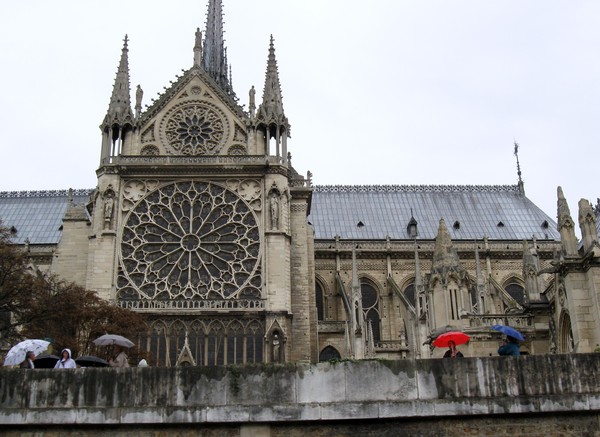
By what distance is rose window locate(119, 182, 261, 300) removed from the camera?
128 ft

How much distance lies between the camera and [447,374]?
46.1 feet

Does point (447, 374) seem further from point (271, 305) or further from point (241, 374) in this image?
point (271, 305)

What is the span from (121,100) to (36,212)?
18.2 meters

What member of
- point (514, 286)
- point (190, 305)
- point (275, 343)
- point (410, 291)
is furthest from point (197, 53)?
point (514, 286)

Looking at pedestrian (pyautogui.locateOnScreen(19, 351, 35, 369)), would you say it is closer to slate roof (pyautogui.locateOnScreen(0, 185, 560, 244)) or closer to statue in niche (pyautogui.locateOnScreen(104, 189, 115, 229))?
statue in niche (pyautogui.locateOnScreen(104, 189, 115, 229))

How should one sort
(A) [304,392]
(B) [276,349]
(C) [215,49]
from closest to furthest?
(A) [304,392] → (B) [276,349] → (C) [215,49]

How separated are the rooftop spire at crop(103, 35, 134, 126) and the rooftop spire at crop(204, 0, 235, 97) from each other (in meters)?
20.5

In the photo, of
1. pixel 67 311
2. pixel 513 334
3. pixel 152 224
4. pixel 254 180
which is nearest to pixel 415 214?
pixel 254 180

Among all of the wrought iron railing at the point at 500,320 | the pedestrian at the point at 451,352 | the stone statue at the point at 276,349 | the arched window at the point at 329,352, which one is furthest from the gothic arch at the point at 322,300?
the pedestrian at the point at 451,352

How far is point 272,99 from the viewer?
143 ft

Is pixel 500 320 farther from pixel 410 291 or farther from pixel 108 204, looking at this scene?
pixel 410 291

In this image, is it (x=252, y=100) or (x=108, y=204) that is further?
(x=252, y=100)

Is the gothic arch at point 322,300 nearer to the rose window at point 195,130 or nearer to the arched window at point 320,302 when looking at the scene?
the arched window at point 320,302

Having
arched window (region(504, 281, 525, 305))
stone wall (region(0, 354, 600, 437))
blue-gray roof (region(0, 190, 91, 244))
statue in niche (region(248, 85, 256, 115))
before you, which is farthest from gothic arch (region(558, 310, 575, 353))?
blue-gray roof (region(0, 190, 91, 244))
